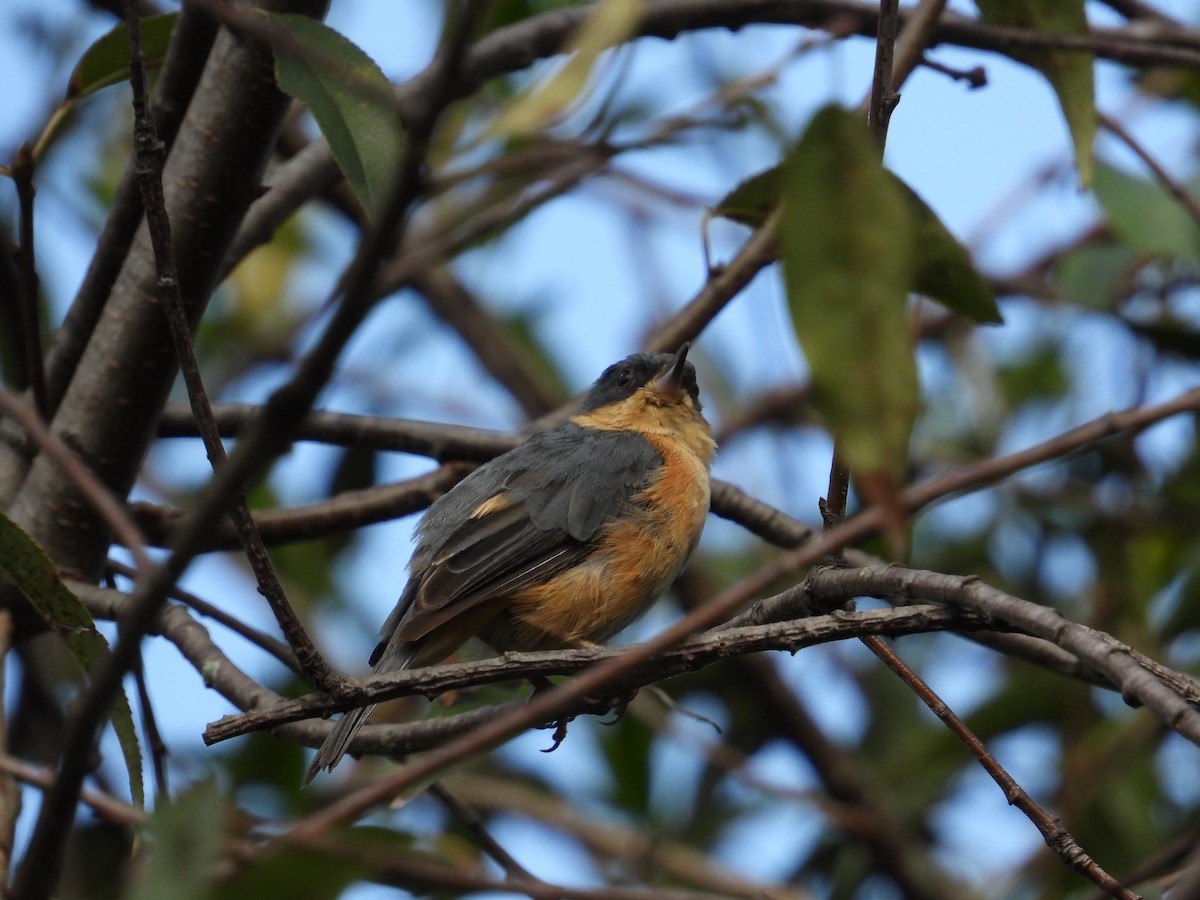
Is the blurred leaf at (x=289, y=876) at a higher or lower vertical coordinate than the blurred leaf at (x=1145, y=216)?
lower

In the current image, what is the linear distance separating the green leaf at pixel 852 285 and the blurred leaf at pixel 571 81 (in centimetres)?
164

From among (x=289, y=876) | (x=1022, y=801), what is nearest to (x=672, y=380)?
(x=1022, y=801)

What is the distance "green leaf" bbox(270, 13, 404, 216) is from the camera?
2.46m

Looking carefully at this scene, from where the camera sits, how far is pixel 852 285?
1538 millimetres

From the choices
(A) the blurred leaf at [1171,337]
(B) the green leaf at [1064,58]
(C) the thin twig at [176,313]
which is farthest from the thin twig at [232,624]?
(A) the blurred leaf at [1171,337]

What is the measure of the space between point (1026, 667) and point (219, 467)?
4.67m

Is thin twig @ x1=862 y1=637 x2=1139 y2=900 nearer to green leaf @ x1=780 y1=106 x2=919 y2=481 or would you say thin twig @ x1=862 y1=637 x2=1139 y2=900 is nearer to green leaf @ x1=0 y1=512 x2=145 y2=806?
green leaf @ x1=780 y1=106 x2=919 y2=481

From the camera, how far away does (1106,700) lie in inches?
224

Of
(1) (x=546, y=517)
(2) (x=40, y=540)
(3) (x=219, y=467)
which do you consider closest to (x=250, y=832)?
(3) (x=219, y=467)

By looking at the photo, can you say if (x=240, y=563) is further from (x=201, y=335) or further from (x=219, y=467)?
(x=219, y=467)

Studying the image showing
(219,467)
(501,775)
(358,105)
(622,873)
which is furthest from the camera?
(501,775)

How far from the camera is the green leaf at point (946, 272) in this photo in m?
2.90

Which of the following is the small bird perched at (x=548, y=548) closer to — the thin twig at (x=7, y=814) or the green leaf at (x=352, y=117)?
the thin twig at (x=7, y=814)

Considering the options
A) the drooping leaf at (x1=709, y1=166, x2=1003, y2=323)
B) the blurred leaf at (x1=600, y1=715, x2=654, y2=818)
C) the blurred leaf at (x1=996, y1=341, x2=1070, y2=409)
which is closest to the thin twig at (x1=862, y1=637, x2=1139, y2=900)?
the drooping leaf at (x1=709, y1=166, x2=1003, y2=323)
